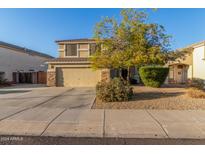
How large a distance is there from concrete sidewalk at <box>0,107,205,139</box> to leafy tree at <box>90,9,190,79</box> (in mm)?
5212

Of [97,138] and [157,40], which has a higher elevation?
[157,40]

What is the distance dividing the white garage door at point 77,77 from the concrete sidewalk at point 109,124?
1325cm

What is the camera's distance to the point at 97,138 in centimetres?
522

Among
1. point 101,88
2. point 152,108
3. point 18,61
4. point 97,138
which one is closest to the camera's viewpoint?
point 97,138

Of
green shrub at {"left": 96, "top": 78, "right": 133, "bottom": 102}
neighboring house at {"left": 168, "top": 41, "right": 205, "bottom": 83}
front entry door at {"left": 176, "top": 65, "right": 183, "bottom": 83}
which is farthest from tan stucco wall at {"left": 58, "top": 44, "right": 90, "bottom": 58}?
green shrub at {"left": 96, "top": 78, "right": 133, "bottom": 102}

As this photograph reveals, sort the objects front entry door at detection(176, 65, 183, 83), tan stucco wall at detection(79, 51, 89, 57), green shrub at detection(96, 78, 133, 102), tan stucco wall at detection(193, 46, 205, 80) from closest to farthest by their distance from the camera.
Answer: green shrub at detection(96, 78, 133, 102) → tan stucco wall at detection(193, 46, 205, 80) → tan stucco wall at detection(79, 51, 89, 57) → front entry door at detection(176, 65, 183, 83)

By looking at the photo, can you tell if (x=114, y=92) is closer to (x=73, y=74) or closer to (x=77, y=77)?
(x=77, y=77)

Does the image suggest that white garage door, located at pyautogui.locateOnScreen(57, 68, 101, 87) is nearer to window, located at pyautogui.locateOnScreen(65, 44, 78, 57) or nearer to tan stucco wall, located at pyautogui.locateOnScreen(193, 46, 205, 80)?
window, located at pyautogui.locateOnScreen(65, 44, 78, 57)

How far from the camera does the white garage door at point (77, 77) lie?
21.6m

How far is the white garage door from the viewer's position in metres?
21.6
